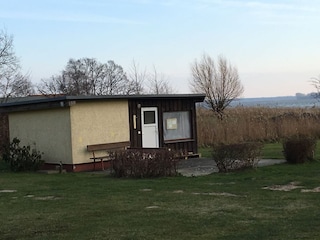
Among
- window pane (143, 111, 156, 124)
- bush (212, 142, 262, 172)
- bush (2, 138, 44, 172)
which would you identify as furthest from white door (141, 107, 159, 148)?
bush (212, 142, 262, 172)

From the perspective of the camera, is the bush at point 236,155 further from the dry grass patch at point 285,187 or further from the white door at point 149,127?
the white door at point 149,127

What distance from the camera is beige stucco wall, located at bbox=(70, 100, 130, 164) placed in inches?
702

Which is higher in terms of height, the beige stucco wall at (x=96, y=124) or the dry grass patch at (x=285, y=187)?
the beige stucco wall at (x=96, y=124)

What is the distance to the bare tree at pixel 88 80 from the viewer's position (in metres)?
55.5

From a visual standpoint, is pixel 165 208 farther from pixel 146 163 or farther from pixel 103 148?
pixel 103 148

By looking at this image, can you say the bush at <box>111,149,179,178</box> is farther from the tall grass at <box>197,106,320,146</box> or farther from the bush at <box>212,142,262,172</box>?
the tall grass at <box>197,106,320,146</box>

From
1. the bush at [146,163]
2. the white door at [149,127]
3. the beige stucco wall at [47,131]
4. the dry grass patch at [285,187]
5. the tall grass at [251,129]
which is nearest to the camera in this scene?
the dry grass patch at [285,187]

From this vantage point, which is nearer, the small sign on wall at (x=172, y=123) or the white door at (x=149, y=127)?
the white door at (x=149, y=127)

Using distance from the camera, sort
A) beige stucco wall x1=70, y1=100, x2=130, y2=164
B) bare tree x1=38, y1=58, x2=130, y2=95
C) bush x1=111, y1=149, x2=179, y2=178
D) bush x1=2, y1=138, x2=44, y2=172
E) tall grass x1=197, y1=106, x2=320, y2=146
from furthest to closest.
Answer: bare tree x1=38, y1=58, x2=130, y2=95, tall grass x1=197, y1=106, x2=320, y2=146, bush x1=2, y1=138, x2=44, y2=172, beige stucco wall x1=70, y1=100, x2=130, y2=164, bush x1=111, y1=149, x2=179, y2=178

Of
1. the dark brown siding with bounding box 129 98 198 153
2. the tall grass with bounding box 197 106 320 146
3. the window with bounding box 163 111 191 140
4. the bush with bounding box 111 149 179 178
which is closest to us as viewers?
the bush with bounding box 111 149 179 178

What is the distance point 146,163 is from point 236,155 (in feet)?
7.93

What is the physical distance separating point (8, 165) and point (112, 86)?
3778cm

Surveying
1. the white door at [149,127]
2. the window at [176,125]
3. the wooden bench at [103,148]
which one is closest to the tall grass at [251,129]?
the window at [176,125]

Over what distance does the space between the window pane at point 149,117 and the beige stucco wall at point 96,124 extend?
3.02 ft
